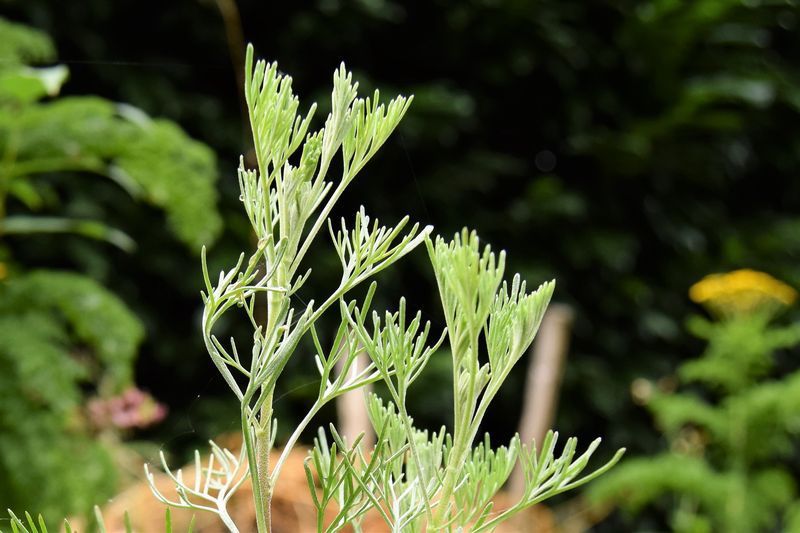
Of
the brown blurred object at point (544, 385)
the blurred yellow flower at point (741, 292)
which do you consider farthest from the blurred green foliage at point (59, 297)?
the blurred yellow flower at point (741, 292)

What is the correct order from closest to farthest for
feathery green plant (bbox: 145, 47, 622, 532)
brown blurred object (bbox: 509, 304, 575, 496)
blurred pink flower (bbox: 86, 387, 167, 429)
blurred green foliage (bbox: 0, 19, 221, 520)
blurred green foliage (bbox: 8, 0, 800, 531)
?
feathery green plant (bbox: 145, 47, 622, 532), blurred green foliage (bbox: 0, 19, 221, 520), blurred pink flower (bbox: 86, 387, 167, 429), brown blurred object (bbox: 509, 304, 575, 496), blurred green foliage (bbox: 8, 0, 800, 531)

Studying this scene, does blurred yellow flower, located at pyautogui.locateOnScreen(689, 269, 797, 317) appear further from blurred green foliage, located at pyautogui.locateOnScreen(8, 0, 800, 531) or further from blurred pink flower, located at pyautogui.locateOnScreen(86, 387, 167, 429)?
blurred pink flower, located at pyautogui.locateOnScreen(86, 387, 167, 429)

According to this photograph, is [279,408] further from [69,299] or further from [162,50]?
[69,299]

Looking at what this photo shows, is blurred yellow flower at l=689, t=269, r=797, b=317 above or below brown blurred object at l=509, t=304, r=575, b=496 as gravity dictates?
above

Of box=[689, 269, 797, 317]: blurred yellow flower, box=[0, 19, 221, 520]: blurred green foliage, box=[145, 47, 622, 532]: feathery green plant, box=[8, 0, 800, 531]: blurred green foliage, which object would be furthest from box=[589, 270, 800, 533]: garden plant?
box=[145, 47, 622, 532]: feathery green plant

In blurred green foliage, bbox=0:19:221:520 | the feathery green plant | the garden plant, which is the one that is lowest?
the garden plant

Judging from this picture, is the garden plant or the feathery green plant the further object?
the garden plant

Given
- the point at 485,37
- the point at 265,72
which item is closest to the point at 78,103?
the point at 265,72

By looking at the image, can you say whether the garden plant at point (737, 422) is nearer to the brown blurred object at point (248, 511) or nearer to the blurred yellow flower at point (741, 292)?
the blurred yellow flower at point (741, 292)
